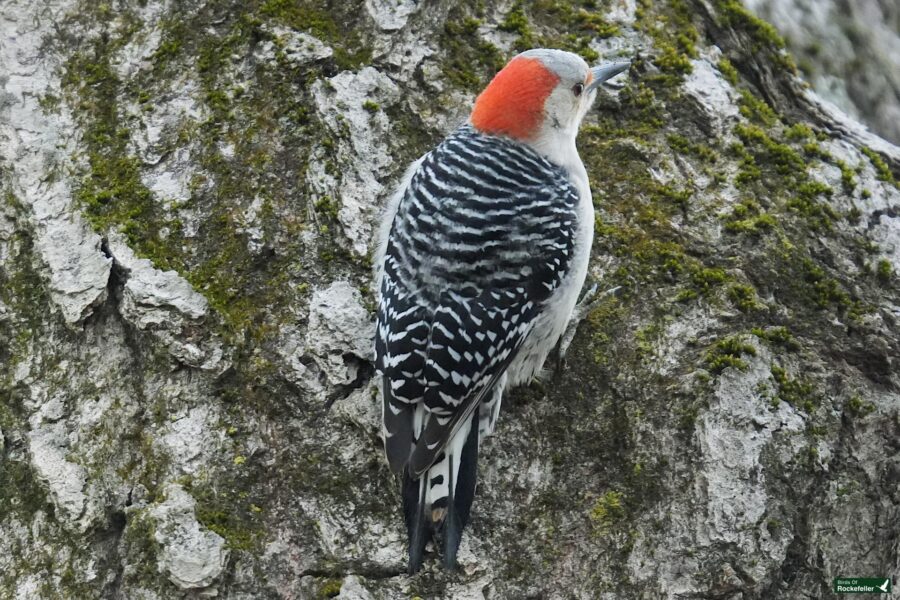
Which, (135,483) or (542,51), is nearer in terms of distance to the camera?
(135,483)

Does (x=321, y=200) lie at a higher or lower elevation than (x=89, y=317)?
higher

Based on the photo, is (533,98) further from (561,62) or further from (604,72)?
(604,72)

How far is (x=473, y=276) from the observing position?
12.5ft

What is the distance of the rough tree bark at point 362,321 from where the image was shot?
11.9ft

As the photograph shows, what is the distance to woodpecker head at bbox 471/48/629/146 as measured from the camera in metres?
4.33

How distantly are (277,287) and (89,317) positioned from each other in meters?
A: 0.82

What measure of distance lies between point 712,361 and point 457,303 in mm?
1168

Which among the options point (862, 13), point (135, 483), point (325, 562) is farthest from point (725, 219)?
point (862, 13)

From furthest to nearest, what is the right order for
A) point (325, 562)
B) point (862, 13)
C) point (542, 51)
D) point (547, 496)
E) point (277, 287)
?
point (862, 13)
point (542, 51)
point (277, 287)
point (547, 496)
point (325, 562)

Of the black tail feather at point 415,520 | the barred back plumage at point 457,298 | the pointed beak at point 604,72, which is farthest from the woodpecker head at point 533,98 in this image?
the black tail feather at point 415,520

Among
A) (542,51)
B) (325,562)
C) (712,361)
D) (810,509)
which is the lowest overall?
(325,562)

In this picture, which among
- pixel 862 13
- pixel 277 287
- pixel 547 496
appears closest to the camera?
pixel 547 496

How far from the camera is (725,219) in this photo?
4.43 metres

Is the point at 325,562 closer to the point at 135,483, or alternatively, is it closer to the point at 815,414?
the point at 135,483
